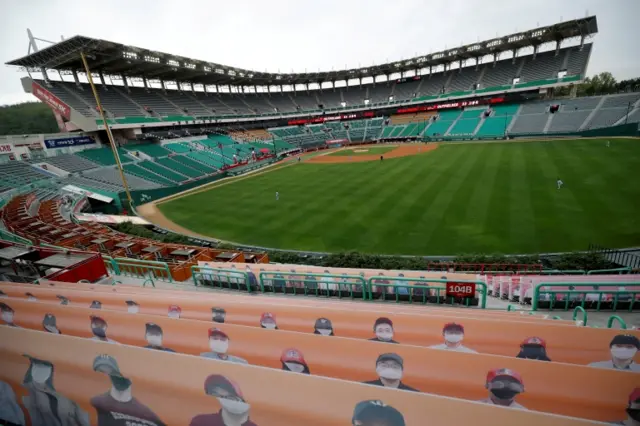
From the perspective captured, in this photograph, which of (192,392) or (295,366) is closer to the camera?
(192,392)

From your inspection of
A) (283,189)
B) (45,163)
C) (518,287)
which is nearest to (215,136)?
(45,163)

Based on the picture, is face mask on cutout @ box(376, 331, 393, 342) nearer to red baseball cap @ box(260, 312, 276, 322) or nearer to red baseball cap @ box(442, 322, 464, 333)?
red baseball cap @ box(442, 322, 464, 333)

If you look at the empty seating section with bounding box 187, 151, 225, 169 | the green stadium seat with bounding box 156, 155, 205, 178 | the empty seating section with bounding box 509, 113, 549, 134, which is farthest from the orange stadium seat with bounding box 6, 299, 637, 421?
the empty seating section with bounding box 509, 113, 549, 134

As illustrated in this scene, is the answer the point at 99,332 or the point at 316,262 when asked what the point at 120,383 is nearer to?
the point at 99,332

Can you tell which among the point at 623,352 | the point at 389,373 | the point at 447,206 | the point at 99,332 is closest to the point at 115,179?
the point at 447,206

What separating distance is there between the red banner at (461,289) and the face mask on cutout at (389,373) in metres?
4.76

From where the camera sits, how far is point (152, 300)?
4.71 meters

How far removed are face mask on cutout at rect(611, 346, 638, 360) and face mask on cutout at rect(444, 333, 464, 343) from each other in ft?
4.38

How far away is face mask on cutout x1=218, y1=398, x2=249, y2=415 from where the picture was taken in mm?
2184

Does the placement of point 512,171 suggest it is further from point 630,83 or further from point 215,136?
point 630,83

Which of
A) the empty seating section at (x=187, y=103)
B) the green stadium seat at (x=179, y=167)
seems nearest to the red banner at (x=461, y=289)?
the green stadium seat at (x=179, y=167)

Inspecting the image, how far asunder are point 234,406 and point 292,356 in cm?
68

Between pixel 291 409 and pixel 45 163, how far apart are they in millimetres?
45827

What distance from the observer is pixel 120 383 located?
2.52 meters
